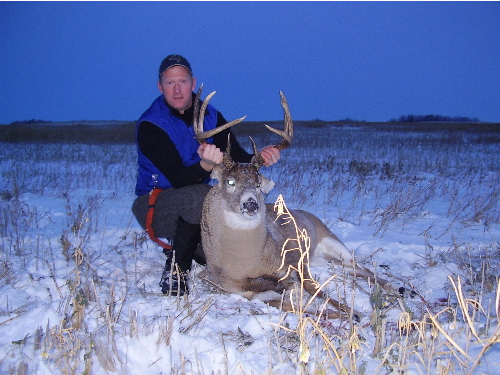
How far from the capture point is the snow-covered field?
2406 mm

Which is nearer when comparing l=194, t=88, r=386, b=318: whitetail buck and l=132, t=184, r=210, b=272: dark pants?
l=194, t=88, r=386, b=318: whitetail buck

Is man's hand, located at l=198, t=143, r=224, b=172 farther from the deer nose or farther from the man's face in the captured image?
the man's face

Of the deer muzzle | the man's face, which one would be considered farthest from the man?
the deer muzzle

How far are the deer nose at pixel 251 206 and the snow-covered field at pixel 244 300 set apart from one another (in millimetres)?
708

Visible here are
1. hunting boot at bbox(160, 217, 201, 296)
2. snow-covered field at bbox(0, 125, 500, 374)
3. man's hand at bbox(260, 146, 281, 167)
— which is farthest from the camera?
hunting boot at bbox(160, 217, 201, 296)

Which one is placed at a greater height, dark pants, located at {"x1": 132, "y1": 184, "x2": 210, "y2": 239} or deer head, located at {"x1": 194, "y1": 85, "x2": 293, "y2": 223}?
deer head, located at {"x1": 194, "y1": 85, "x2": 293, "y2": 223}

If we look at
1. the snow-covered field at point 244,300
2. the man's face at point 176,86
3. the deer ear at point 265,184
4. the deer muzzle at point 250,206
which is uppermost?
the man's face at point 176,86

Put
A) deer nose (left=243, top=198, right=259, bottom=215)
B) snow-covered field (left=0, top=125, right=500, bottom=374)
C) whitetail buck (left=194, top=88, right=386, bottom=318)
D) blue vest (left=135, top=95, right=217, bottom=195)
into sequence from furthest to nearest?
blue vest (left=135, top=95, right=217, bottom=195) < whitetail buck (left=194, top=88, right=386, bottom=318) < deer nose (left=243, top=198, right=259, bottom=215) < snow-covered field (left=0, top=125, right=500, bottom=374)

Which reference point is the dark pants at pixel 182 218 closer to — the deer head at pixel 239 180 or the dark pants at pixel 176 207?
the dark pants at pixel 176 207

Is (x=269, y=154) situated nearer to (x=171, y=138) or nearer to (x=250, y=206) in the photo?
(x=250, y=206)

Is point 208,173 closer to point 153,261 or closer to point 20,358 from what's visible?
point 153,261

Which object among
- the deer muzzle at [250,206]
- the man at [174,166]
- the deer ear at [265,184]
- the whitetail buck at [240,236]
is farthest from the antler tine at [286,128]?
the deer muzzle at [250,206]

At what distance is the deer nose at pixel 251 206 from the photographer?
3572mm

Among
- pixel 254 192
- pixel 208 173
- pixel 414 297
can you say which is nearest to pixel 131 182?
pixel 208 173
